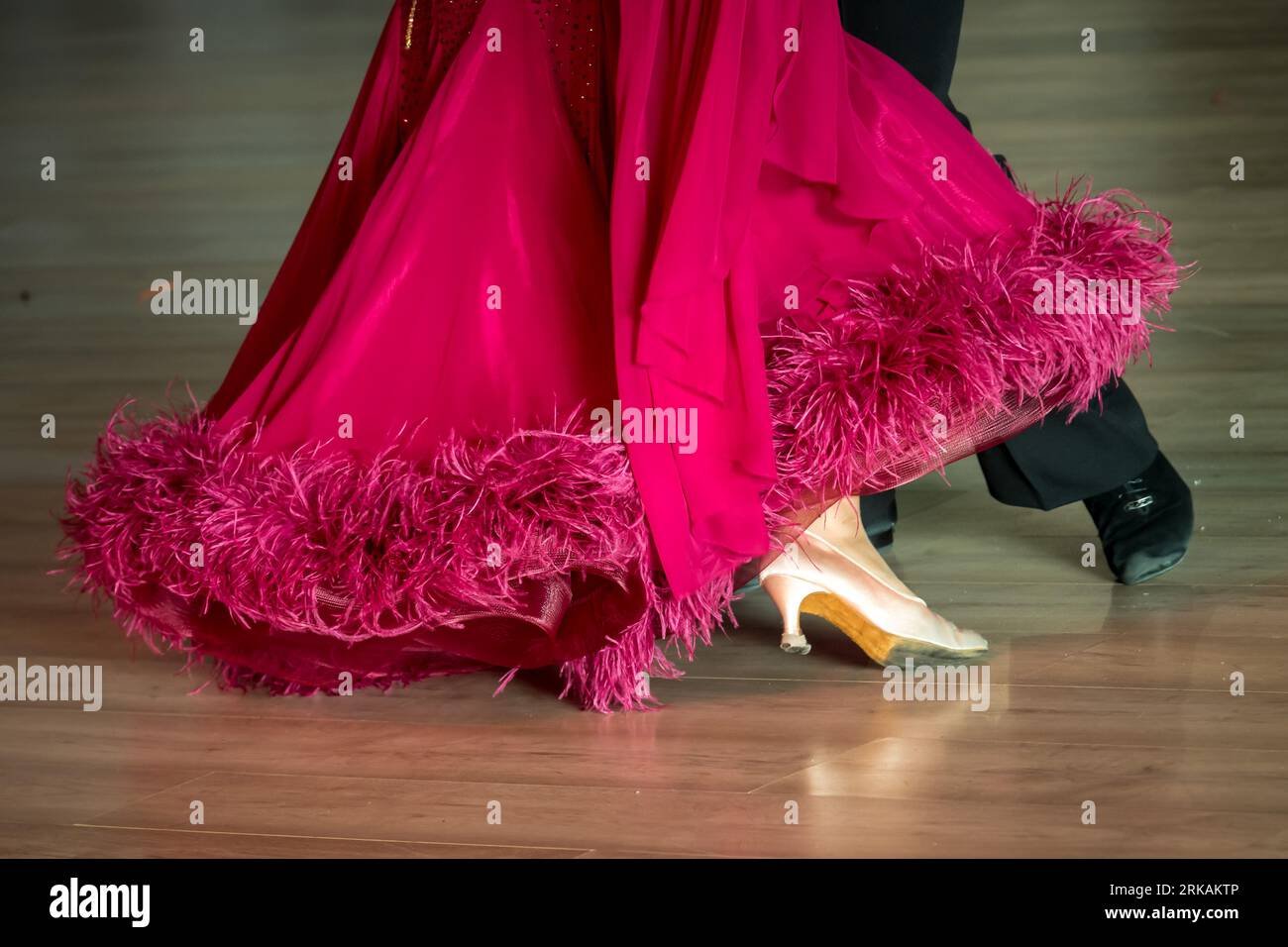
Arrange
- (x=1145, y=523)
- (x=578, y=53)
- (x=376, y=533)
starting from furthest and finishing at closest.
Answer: (x=1145, y=523), (x=578, y=53), (x=376, y=533)

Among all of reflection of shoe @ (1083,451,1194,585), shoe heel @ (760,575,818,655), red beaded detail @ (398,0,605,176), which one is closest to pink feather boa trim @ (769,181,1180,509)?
shoe heel @ (760,575,818,655)

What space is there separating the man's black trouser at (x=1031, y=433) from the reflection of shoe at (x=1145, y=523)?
0.36ft

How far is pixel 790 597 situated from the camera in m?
1.30

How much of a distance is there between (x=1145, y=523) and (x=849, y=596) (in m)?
0.44

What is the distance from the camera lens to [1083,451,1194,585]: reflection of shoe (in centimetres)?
155

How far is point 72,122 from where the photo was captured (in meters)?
4.35

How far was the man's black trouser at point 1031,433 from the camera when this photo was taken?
1413 millimetres

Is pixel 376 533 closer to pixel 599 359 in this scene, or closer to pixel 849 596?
pixel 599 359

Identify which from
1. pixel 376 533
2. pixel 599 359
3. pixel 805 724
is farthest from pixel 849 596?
pixel 376 533

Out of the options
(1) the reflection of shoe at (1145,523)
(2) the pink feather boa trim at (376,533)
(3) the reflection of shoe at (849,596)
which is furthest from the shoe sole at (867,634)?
(1) the reflection of shoe at (1145,523)

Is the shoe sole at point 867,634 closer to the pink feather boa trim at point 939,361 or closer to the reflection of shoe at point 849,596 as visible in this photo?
the reflection of shoe at point 849,596

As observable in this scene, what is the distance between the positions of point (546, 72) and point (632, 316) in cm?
24
